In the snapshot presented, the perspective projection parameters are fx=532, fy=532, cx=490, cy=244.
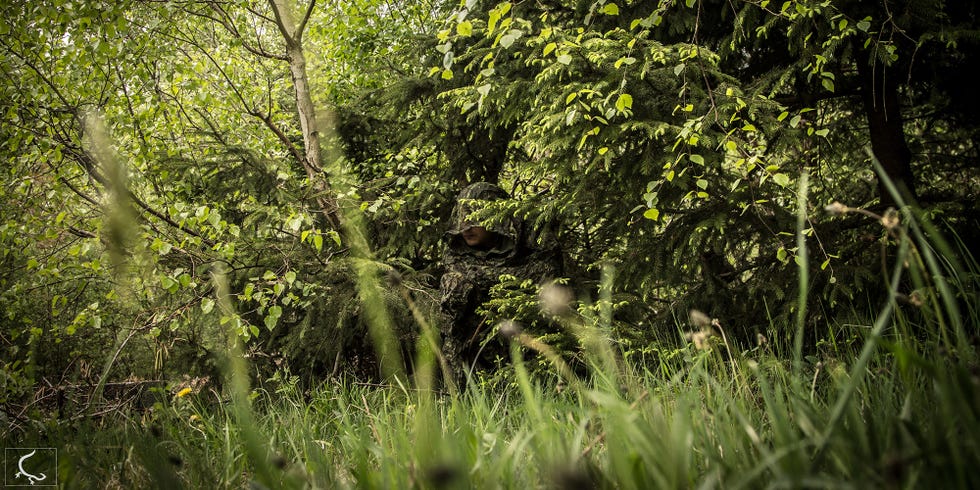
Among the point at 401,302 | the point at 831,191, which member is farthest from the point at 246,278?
the point at 831,191

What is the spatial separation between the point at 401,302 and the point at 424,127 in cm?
197

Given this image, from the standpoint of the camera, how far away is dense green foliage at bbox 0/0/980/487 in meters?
2.40

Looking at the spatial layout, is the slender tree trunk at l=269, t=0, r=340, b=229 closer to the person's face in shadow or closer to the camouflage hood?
the camouflage hood

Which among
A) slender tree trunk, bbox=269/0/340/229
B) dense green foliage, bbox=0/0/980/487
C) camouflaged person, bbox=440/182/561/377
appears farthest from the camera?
slender tree trunk, bbox=269/0/340/229

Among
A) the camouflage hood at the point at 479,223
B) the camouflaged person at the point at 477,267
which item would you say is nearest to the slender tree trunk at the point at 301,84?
the camouflage hood at the point at 479,223

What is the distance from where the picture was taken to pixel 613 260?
429 cm

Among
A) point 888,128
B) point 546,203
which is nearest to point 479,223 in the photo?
point 546,203

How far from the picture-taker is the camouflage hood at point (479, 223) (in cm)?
437

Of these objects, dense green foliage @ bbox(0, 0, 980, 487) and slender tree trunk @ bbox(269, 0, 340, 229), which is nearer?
dense green foliage @ bbox(0, 0, 980, 487)

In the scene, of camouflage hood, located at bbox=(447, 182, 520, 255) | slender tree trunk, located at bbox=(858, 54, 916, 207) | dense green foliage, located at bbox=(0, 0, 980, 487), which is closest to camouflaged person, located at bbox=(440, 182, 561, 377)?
camouflage hood, located at bbox=(447, 182, 520, 255)

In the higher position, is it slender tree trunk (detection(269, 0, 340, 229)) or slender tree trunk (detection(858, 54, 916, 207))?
slender tree trunk (detection(269, 0, 340, 229))

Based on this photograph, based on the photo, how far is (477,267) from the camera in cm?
445

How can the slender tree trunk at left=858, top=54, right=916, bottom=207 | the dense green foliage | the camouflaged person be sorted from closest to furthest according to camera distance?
the dense green foliage, the slender tree trunk at left=858, top=54, right=916, bottom=207, the camouflaged person

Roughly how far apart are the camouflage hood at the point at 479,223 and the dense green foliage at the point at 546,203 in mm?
161
